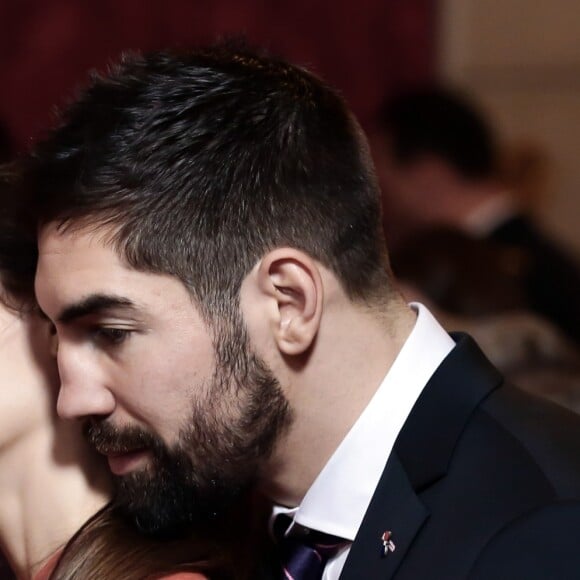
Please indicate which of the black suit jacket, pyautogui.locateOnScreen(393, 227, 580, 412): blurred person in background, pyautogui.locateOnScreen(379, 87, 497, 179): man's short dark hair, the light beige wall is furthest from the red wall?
the black suit jacket

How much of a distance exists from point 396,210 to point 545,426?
250 centimetres

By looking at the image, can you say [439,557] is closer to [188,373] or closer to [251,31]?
[188,373]

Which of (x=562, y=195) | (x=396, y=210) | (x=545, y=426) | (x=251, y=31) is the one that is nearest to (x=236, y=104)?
(x=545, y=426)

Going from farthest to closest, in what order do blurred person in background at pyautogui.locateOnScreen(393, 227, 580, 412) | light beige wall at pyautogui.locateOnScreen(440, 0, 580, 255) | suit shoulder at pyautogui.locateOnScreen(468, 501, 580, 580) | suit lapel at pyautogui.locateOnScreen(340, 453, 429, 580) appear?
light beige wall at pyautogui.locateOnScreen(440, 0, 580, 255), blurred person in background at pyautogui.locateOnScreen(393, 227, 580, 412), suit lapel at pyautogui.locateOnScreen(340, 453, 429, 580), suit shoulder at pyautogui.locateOnScreen(468, 501, 580, 580)

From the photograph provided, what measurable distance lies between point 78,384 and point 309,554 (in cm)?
36

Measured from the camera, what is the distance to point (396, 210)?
12.5 ft

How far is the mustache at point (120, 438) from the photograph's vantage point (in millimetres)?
1344

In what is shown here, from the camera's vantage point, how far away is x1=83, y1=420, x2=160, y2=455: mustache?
1.34 metres

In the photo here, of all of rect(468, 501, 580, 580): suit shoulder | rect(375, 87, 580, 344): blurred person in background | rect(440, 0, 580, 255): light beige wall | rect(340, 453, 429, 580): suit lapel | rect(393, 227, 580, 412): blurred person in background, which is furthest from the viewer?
rect(440, 0, 580, 255): light beige wall

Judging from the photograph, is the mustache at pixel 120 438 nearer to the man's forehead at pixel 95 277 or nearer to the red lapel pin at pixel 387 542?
the man's forehead at pixel 95 277

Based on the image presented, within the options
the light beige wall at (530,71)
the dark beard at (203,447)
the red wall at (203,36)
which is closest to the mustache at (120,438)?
the dark beard at (203,447)

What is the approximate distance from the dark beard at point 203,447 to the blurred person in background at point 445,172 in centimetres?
221

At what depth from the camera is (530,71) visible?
4.60 m

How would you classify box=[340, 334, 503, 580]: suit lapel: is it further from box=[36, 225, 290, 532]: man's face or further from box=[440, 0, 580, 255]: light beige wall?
box=[440, 0, 580, 255]: light beige wall
